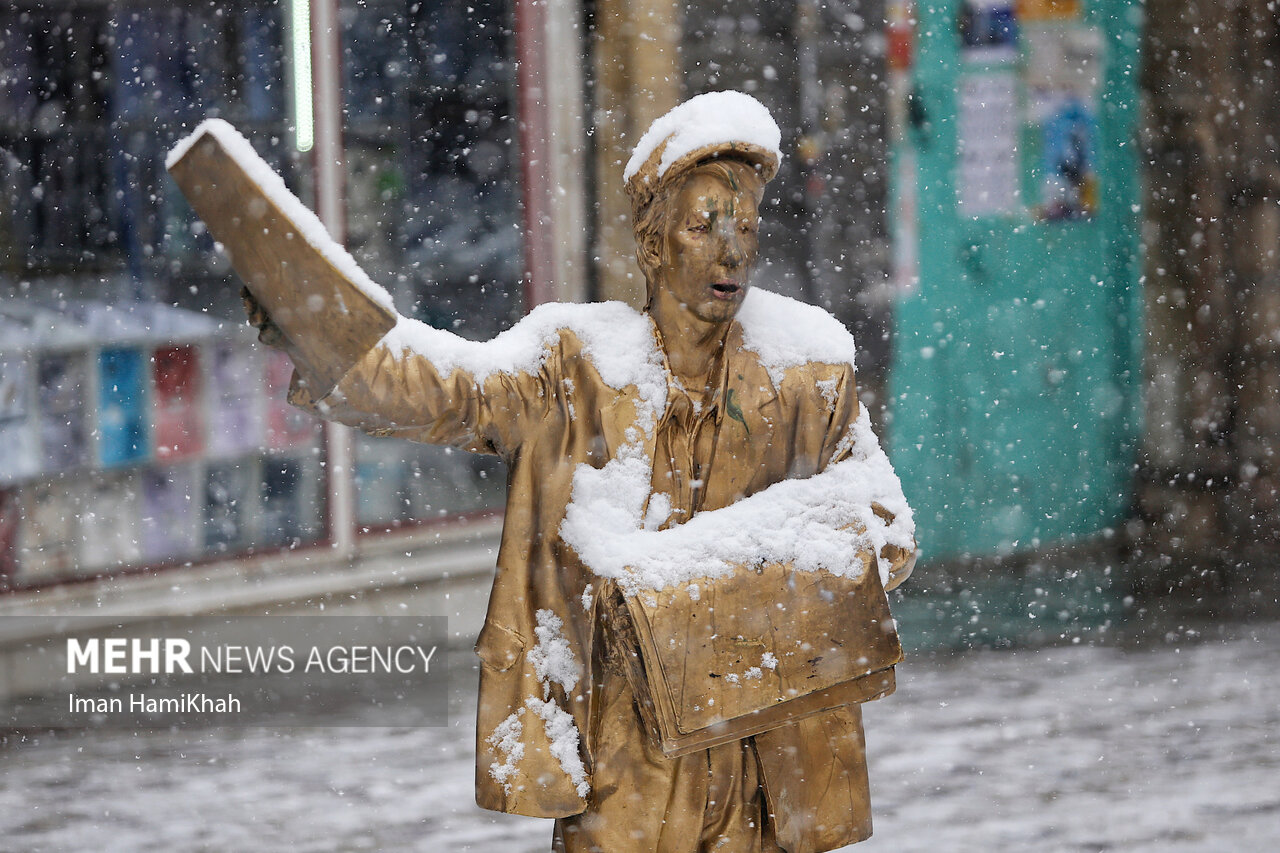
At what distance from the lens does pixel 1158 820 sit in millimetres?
4562

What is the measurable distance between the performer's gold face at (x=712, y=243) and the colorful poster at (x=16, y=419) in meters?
4.71

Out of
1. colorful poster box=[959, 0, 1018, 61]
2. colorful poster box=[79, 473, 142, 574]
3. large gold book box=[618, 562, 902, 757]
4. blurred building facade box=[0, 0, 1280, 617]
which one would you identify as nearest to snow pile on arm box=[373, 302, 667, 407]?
large gold book box=[618, 562, 902, 757]

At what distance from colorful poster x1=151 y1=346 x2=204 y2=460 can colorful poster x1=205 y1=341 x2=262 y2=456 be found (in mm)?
66

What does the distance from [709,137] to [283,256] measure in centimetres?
69

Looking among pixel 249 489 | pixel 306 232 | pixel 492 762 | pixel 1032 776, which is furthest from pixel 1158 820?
pixel 249 489

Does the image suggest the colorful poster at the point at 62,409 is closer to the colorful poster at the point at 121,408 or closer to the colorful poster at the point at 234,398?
the colorful poster at the point at 121,408

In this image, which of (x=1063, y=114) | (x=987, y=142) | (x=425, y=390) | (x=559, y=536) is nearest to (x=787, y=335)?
(x=559, y=536)

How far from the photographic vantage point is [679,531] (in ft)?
7.30

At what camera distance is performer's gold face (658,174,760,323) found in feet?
7.27

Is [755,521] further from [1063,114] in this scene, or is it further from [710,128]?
[1063,114]

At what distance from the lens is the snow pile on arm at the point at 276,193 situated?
75.2 inches

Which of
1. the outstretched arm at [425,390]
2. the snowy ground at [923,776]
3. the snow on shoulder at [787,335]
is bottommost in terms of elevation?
the snowy ground at [923,776]

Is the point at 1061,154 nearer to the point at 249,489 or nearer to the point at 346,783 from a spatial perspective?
the point at 249,489

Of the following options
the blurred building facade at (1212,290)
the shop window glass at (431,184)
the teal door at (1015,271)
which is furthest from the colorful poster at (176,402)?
the blurred building facade at (1212,290)
